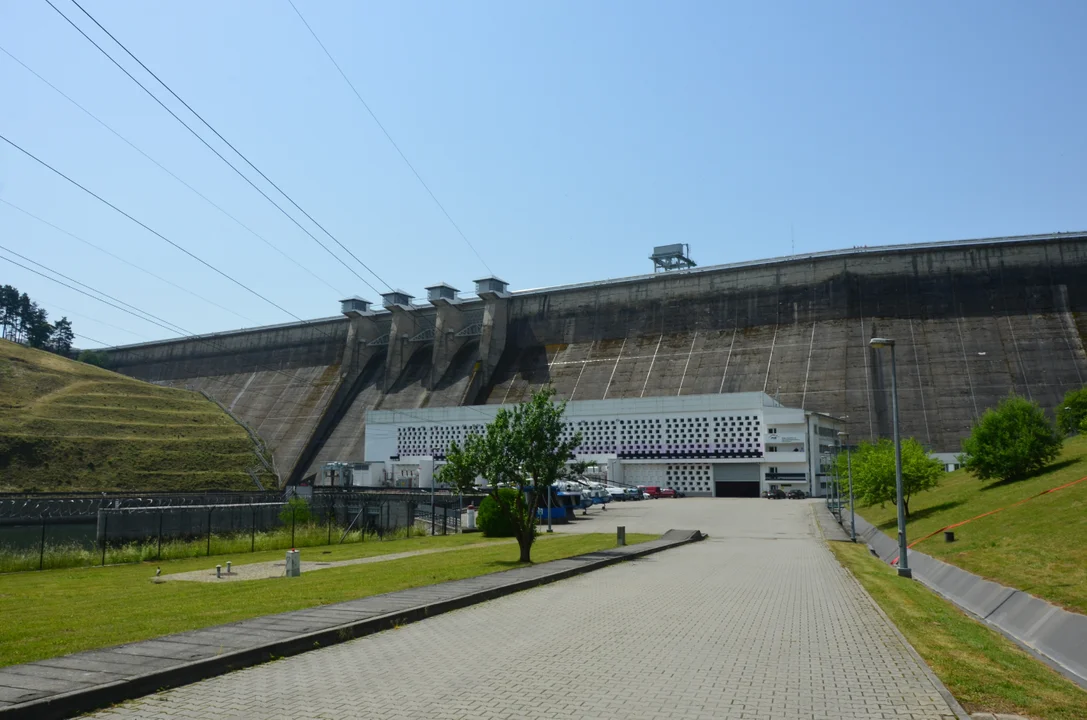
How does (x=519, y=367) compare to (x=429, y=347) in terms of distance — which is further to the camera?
(x=429, y=347)

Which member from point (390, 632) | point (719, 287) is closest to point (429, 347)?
point (719, 287)

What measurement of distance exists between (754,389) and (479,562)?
55594mm

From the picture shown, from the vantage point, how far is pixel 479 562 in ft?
74.7

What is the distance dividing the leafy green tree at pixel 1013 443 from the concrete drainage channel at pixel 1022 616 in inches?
428

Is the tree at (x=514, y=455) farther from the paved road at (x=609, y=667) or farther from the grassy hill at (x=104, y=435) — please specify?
the grassy hill at (x=104, y=435)

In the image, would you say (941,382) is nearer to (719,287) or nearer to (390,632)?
(719,287)

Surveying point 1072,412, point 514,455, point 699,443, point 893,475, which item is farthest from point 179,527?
point 1072,412

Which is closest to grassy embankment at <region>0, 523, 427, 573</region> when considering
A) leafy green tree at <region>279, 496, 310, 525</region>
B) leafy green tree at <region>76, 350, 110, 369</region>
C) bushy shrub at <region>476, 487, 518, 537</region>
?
leafy green tree at <region>279, 496, 310, 525</region>

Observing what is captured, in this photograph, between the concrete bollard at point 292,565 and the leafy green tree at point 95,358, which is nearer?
the concrete bollard at point 292,565

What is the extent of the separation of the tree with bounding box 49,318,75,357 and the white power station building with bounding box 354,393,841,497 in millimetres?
74734

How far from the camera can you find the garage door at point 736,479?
6831cm

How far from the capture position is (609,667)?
9242mm

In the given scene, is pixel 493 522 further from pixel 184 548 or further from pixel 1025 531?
pixel 1025 531

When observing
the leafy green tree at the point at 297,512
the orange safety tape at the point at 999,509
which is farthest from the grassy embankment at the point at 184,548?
the orange safety tape at the point at 999,509
